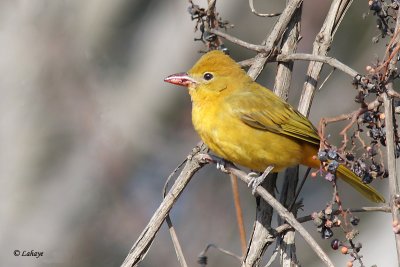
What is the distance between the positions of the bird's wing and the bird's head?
0.29 feet

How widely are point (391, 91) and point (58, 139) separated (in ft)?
17.3

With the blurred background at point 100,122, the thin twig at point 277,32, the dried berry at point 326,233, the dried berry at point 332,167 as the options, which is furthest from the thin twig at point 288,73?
the blurred background at point 100,122

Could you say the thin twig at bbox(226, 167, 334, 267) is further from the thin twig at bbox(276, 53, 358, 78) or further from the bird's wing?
the bird's wing

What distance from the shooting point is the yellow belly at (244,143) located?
410cm

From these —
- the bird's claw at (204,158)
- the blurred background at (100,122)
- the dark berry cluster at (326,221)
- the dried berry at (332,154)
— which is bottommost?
the dark berry cluster at (326,221)

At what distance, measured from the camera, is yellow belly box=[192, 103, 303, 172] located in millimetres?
4098

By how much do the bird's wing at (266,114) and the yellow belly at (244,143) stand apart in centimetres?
4

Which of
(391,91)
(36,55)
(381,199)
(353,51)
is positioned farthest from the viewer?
(353,51)

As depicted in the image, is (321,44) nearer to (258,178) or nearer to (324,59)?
(324,59)

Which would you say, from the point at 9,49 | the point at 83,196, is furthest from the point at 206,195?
the point at 9,49

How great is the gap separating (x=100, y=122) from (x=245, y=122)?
3.31m

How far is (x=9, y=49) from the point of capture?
24.2 ft

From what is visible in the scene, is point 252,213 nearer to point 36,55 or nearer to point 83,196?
point 83,196

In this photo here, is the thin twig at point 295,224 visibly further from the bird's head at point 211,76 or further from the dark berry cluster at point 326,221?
the bird's head at point 211,76
